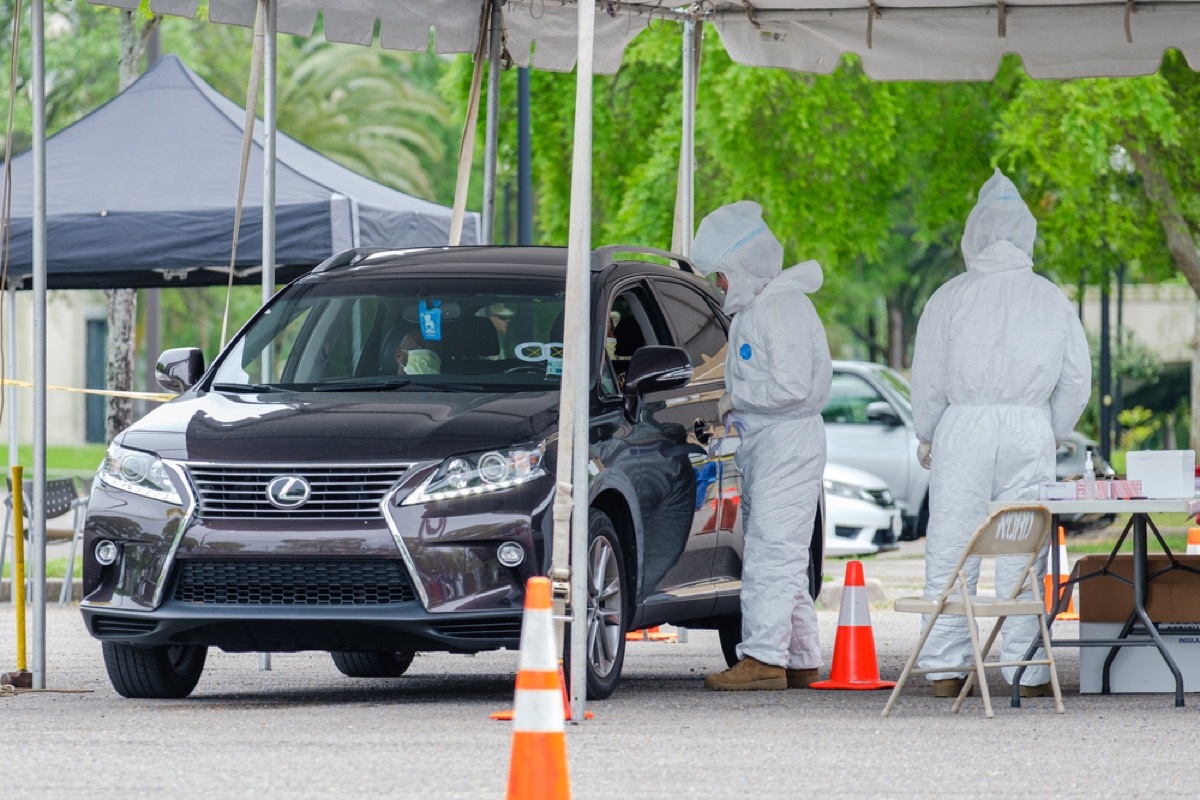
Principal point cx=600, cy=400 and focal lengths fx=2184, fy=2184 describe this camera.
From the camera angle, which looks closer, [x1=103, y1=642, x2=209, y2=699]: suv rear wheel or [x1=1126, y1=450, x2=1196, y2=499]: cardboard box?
[x1=1126, y1=450, x2=1196, y2=499]: cardboard box

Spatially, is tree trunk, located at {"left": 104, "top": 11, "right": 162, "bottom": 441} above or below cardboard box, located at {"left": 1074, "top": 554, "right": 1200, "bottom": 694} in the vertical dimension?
above

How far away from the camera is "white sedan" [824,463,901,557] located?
1991 cm

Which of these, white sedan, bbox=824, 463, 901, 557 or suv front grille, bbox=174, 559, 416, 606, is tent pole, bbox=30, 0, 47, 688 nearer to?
suv front grille, bbox=174, 559, 416, 606

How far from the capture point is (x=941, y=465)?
9500 millimetres

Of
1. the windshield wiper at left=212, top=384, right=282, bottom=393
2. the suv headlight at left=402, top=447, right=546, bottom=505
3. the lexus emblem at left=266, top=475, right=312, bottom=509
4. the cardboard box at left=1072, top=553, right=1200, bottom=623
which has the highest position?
the windshield wiper at left=212, top=384, right=282, bottom=393

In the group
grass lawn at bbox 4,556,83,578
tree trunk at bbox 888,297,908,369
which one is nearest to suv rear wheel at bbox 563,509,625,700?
grass lawn at bbox 4,556,83,578

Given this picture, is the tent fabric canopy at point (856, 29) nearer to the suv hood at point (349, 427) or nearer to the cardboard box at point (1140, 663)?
the suv hood at point (349, 427)

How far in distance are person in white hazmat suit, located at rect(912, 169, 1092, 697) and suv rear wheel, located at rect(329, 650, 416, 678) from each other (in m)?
2.92

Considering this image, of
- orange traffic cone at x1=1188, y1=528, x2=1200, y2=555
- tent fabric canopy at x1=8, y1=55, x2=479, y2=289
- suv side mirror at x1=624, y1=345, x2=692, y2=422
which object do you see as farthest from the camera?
orange traffic cone at x1=1188, y1=528, x2=1200, y2=555

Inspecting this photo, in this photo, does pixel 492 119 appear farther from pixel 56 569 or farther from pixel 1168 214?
pixel 1168 214

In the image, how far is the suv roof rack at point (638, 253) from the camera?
33.3 ft

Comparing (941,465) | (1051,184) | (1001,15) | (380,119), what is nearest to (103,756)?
(941,465)

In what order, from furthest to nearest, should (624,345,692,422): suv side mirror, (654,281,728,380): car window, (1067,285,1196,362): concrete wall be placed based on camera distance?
1. (1067,285,1196,362): concrete wall
2. (654,281,728,380): car window
3. (624,345,692,422): suv side mirror

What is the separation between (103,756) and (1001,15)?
7353 mm
